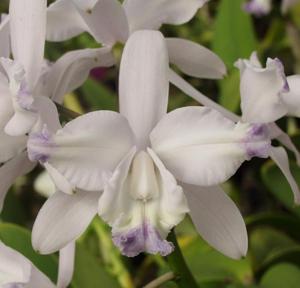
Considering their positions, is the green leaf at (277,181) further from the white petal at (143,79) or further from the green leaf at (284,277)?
the white petal at (143,79)

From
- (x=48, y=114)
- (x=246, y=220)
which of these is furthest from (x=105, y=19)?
(x=246, y=220)

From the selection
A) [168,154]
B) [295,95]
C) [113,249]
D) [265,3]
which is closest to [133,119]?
[168,154]

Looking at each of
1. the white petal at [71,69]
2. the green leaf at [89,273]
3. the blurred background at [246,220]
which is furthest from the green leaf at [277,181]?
the white petal at [71,69]

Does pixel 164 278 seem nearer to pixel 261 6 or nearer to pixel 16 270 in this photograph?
pixel 16 270

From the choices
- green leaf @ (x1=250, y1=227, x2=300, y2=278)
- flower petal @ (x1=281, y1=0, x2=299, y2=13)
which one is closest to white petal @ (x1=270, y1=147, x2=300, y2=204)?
green leaf @ (x1=250, y1=227, x2=300, y2=278)

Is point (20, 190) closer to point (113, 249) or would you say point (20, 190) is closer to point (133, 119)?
point (113, 249)
